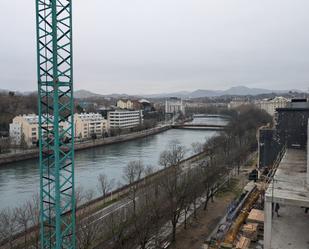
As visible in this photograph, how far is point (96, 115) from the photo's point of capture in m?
19.0

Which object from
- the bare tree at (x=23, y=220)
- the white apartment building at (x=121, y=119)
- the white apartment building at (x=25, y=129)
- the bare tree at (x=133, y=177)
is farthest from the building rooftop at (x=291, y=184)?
the white apartment building at (x=121, y=119)

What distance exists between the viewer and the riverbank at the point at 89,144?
1123 centimetres

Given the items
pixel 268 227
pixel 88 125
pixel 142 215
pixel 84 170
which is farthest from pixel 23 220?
pixel 88 125

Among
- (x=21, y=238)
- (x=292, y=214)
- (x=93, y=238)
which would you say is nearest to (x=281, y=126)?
(x=292, y=214)

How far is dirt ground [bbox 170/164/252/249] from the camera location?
4.57 m

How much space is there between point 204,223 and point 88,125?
13164 millimetres

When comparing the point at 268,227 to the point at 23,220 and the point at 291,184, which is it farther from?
the point at 23,220

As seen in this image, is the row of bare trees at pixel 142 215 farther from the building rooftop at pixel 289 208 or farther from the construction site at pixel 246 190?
the building rooftop at pixel 289 208

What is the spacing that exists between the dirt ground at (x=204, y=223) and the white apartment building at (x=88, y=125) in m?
11.2

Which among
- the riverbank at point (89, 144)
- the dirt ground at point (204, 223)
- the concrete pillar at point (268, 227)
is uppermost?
the concrete pillar at point (268, 227)

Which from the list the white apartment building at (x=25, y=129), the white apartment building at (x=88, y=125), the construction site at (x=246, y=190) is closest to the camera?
the construction site at (x=246, y=190)

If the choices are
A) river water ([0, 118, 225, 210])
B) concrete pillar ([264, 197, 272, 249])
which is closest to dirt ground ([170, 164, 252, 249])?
concrete pillar ([264, 197, 272, 249])

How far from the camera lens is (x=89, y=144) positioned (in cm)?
1495

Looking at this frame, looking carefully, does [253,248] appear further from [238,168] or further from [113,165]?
[113,165]
